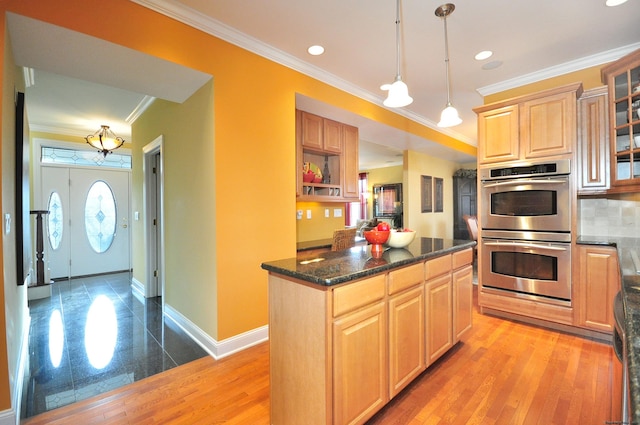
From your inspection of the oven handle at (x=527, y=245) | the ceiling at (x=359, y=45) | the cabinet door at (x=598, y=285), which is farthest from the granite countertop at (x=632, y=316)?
the ceiling at (x=359, y=45)

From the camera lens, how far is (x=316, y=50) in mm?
2844

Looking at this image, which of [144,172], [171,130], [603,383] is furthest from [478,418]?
[144,172]

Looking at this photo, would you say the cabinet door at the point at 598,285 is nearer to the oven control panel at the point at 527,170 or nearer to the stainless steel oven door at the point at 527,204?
the stainless steel oven door at the point at 527,204

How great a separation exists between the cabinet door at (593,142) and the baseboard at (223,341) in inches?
135

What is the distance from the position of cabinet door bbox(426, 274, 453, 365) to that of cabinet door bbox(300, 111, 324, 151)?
2202mm

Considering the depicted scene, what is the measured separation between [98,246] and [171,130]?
384 centimetres

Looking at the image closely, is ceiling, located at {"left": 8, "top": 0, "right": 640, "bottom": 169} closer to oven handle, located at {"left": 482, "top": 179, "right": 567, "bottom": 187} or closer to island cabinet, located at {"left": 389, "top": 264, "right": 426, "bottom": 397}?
oven handle, located at {"left": 482, "top": 179, "right": 567, "bottom": 187}

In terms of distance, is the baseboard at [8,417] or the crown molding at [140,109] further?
the crown molding at [140,109]

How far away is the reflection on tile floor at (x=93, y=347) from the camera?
2092 millimetres

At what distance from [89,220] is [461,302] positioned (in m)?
6.41

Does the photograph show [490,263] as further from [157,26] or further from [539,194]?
Answer: [157,26]

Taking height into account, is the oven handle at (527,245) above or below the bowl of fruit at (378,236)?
below

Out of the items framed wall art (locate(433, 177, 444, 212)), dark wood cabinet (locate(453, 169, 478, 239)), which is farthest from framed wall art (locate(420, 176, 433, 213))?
dark wood cabinet (locate(453, 169, 478, 239))

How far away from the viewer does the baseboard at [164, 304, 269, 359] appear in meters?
2.54
